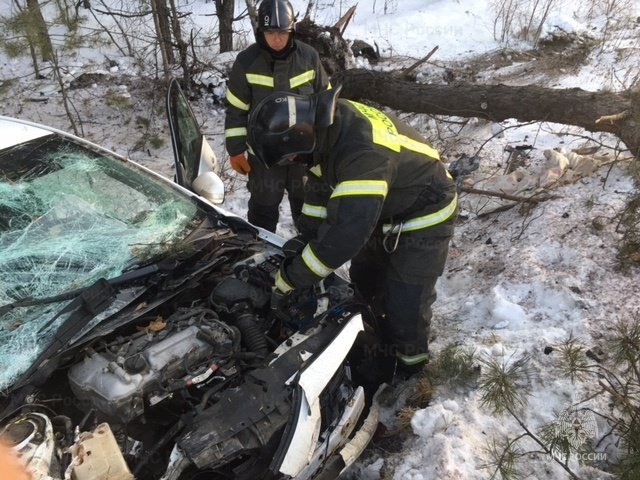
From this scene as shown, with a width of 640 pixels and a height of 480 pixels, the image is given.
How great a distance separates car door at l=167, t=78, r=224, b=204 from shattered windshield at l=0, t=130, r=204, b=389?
228 millimetres

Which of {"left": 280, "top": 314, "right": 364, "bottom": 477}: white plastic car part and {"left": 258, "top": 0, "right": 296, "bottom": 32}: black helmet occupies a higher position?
{"left": 258, "top": 0, "right": 296, "bottom": 32}: black helmet

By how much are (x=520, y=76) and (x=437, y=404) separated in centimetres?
607

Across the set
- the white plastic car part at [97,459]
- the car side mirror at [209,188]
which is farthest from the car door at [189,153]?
the white plastic car part at [97,459]

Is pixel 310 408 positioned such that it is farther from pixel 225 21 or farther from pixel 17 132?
pixel 225 21

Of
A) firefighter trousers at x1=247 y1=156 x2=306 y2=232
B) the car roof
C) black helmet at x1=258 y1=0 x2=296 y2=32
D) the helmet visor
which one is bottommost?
firefighter trousers at x1=247 y1=156 x2=306 y2=232

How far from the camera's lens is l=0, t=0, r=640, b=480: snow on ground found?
251cm

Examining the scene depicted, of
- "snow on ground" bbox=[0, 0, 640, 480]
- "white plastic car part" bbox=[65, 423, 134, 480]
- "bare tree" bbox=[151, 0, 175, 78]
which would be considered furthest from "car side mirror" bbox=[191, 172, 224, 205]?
"bare tree" bbox=[151, 0, 175, 78]

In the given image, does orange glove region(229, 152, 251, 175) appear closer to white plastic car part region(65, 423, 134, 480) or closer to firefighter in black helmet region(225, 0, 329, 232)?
firefighter in black helmet region(225, 0, 329, 232)

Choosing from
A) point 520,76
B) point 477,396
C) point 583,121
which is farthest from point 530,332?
point 520,76

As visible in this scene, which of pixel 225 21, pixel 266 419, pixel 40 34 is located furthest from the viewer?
pixel 225 21

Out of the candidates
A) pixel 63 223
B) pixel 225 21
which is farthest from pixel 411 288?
pixel 225 21

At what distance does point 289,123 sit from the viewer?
226 cm

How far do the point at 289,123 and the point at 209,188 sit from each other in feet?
3.68

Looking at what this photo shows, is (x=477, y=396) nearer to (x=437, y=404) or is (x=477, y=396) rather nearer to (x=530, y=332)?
(x=437, y=404)
